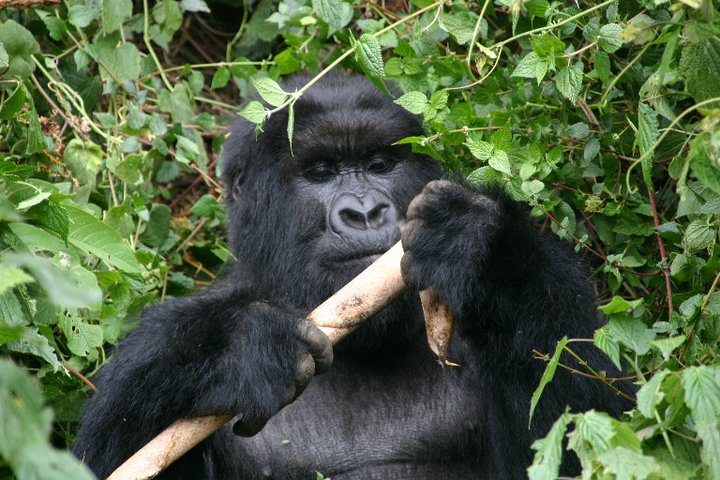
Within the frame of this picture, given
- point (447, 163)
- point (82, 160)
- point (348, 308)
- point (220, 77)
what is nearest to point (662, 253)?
point (447, 163)

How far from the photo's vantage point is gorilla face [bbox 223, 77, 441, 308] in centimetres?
353

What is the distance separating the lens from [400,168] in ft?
12.3

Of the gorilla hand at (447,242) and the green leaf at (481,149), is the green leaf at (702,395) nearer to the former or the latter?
the gorilla hand at (447,242)

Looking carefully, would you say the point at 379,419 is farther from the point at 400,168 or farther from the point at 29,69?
the point at 29,69

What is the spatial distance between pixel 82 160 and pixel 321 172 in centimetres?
132

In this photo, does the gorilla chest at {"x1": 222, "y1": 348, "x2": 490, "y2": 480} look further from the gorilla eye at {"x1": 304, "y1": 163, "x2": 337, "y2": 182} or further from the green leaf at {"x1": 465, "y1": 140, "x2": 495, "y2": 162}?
the green leaf at {"x1": 465, "y1": 140, "x2": 495, "y2": 162}

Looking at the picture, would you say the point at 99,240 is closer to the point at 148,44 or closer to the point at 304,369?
the point at 304,369

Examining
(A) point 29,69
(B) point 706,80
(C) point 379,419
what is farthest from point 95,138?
(B) point 706,80

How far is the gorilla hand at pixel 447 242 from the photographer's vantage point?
3.02 meters

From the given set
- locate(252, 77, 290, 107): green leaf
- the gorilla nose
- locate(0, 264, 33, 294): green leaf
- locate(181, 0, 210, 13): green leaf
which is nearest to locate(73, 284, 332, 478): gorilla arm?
the gorilla nose

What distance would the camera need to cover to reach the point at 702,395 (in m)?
2.13

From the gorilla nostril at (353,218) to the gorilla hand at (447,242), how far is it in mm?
368

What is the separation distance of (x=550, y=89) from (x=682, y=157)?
0.74 metres

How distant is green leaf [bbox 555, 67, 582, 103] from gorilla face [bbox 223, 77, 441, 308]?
628 mm
